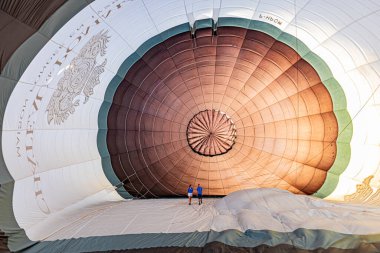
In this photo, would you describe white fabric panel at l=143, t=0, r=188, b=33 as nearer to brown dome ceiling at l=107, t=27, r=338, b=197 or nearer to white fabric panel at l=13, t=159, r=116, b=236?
brown dome ceiling at l=107, t=27, r=338, b=197

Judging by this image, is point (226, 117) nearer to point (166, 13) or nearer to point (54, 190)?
point (166, 13)

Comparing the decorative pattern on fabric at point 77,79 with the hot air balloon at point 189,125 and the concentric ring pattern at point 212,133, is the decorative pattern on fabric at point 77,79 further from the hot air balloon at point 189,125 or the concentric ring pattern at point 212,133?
the concentric ring pattern at point 212,133

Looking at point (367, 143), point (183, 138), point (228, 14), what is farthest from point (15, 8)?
point (367, 143)

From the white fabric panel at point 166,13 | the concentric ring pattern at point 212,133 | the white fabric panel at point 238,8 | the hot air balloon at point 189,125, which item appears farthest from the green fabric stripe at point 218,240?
the white fabric panel at point 238,8

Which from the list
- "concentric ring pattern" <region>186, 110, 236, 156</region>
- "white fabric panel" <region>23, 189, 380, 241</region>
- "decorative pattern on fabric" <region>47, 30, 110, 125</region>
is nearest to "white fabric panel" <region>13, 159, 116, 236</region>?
"white fabric panel" <region>23, 189, 380, 241</region>

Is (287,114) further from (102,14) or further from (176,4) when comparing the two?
(102,14)

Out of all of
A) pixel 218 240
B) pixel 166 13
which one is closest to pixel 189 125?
pixel 166 13
